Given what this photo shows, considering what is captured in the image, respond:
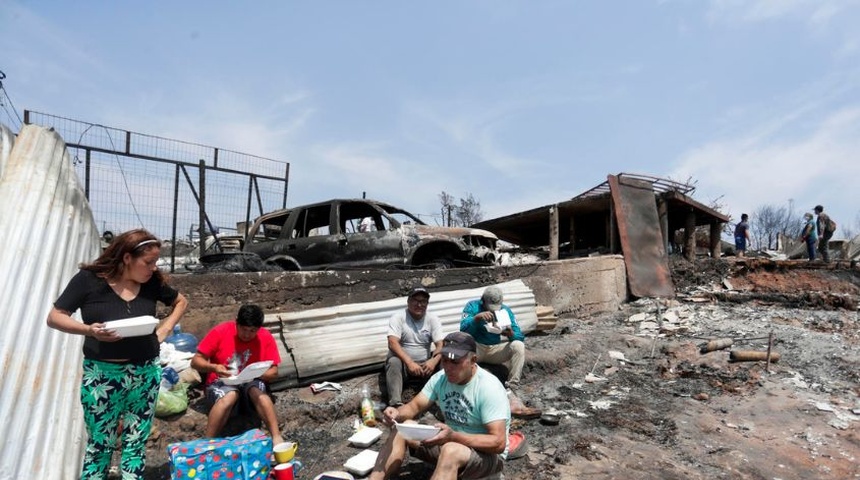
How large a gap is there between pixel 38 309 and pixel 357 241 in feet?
12.4

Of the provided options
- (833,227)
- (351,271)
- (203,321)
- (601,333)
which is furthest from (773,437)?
(833,227)

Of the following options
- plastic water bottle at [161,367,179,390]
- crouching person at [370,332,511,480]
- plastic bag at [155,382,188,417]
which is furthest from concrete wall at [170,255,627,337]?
crouching person at [370,332,511,480]

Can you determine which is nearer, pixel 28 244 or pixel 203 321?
pixel 28 244

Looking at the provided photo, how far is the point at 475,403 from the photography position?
9.48 ft

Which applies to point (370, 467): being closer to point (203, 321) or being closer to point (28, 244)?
point (203, 321)

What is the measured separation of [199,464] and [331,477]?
0.79 m

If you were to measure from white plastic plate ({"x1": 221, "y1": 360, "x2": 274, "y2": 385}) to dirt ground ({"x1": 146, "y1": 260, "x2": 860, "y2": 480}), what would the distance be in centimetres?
44

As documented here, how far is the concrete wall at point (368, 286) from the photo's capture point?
15.6 ft

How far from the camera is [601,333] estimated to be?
710cm

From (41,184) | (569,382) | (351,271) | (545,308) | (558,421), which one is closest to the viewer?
(41,184)

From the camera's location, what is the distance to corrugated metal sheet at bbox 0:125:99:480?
2.90 meters

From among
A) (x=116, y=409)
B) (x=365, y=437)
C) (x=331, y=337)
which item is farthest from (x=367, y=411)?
(x=116, y=409)

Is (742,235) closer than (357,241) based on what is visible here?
No

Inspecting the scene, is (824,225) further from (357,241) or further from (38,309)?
(38,309)
